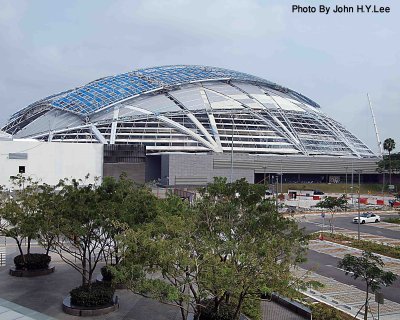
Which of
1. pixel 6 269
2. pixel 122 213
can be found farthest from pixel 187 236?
pixel 6 269

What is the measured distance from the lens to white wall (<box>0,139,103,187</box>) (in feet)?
150

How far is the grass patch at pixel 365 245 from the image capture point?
3134 cm

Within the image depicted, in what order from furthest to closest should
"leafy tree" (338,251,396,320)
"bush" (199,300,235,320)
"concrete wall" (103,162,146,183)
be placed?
"concrete wall" (103,162,146,183) < "leafy tree" (338,251,396,320) < "bush" (199,300,235,320)

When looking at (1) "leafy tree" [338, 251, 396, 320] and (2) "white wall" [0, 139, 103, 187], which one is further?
(2) "white wall" [0, 139, 103, 187]

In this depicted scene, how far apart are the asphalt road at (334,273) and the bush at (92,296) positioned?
892 centimetres

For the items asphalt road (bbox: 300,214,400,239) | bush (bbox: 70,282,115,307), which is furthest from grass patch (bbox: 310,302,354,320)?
asphalt road (bbox: 300,214,400,239)

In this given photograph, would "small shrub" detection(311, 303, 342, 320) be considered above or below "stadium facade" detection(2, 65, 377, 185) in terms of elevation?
below

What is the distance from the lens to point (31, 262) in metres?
25.0

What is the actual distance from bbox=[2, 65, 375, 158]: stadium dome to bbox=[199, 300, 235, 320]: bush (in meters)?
51.4

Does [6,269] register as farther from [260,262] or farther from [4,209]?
[260,262]

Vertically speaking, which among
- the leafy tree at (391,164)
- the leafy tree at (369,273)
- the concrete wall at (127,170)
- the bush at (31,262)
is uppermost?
the leafy tree at (391,164)

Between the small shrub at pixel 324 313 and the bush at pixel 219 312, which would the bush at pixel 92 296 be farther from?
the small shrub at pixel 324 313

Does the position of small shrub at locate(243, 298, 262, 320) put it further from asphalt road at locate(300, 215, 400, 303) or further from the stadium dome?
the stadium dome

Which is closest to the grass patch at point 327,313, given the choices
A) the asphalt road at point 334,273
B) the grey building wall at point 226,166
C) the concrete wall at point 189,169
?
the asphalt road at point 334,273
